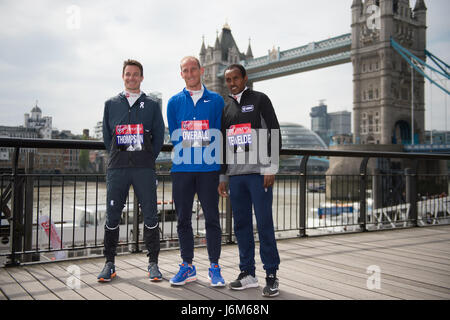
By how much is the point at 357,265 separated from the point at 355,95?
60.1 m

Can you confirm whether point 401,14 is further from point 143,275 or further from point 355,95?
point 143,275

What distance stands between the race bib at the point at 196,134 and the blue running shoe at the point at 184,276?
38.5 inches

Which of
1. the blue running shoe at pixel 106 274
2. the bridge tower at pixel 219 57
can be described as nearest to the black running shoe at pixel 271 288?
the blue running shoe at pixel 106 274

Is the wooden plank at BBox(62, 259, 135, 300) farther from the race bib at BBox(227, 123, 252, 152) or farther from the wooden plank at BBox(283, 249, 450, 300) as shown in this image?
the wooden plank at BBox(283, 249, 450, 300)

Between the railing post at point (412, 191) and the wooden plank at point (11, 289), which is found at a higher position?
the railing post at point (412, 191)

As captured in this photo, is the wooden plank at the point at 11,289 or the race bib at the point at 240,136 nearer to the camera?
the wooden plank at the point at 11,289

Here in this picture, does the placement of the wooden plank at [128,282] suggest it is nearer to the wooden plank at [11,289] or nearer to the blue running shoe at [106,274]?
the blue running shoe at [106,274]

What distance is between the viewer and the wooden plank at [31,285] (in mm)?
2713

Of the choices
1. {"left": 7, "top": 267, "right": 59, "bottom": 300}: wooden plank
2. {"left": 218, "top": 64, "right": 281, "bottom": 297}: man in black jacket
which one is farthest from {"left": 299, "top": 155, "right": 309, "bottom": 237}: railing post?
{"left": 7, "top": 267, "right": 59, "bottom": 300}: wooden plank

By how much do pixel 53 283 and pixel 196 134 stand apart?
1629 millimetres

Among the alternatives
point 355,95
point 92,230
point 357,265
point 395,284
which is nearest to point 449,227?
point 357,265

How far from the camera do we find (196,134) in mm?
3094

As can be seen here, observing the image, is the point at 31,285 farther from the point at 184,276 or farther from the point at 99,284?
the point at 184,276

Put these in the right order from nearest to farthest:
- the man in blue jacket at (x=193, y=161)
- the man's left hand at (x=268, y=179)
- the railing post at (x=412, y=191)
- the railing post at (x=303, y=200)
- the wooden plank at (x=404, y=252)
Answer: the man's left hand at (x=268, y=179)
the man in blue jacket at (x=193, y=161)
the wooden plank at (x=404, y=252)
the railing post at (x=303, y=200)
the railing post at (x=412, y=191)
